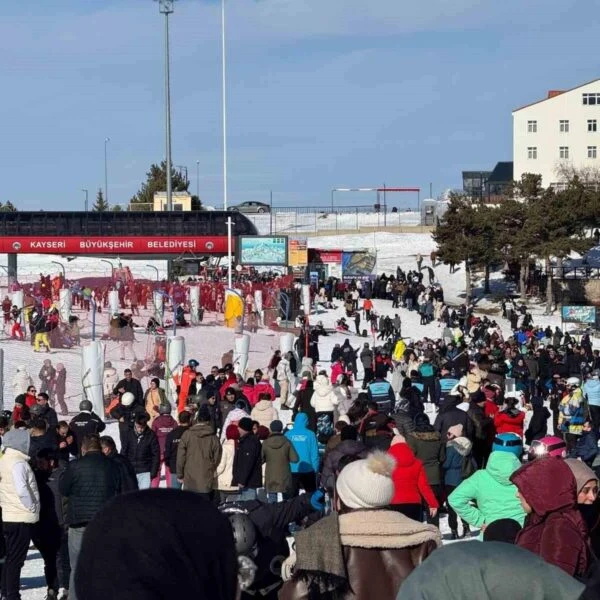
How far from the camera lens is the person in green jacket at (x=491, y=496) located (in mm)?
7680

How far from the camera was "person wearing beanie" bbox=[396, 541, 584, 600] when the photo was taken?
2865 mm

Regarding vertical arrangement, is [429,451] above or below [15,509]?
above

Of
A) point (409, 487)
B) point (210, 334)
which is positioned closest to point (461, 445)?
point (409, 487)

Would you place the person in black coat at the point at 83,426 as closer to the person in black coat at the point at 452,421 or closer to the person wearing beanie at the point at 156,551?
the person in black coat at the point at 452,421

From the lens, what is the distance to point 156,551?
2375mm

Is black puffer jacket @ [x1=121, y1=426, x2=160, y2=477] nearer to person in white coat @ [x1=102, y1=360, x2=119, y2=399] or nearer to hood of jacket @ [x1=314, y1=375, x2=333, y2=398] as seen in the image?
hood of jacket @ [x1=314, y1=375, x2=333, y2=398]

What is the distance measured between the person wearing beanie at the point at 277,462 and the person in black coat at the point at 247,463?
7cm

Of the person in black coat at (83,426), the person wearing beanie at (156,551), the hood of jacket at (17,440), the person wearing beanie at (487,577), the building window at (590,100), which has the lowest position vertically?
the person in black coat at (83,426)

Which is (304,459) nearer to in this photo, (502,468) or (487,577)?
A: (502,468)

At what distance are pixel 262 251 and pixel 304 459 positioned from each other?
148 ft

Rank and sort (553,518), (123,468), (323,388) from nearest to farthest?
(553,518), (123,468), (323,388)

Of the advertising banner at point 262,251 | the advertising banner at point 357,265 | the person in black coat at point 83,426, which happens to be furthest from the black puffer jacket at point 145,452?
the advertising banner at point 357,265

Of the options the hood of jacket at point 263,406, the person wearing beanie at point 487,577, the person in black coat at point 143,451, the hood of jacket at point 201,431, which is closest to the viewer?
the person wearing beanie at point 487,577

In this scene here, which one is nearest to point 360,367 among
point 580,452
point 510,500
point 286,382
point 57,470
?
point 286,382
